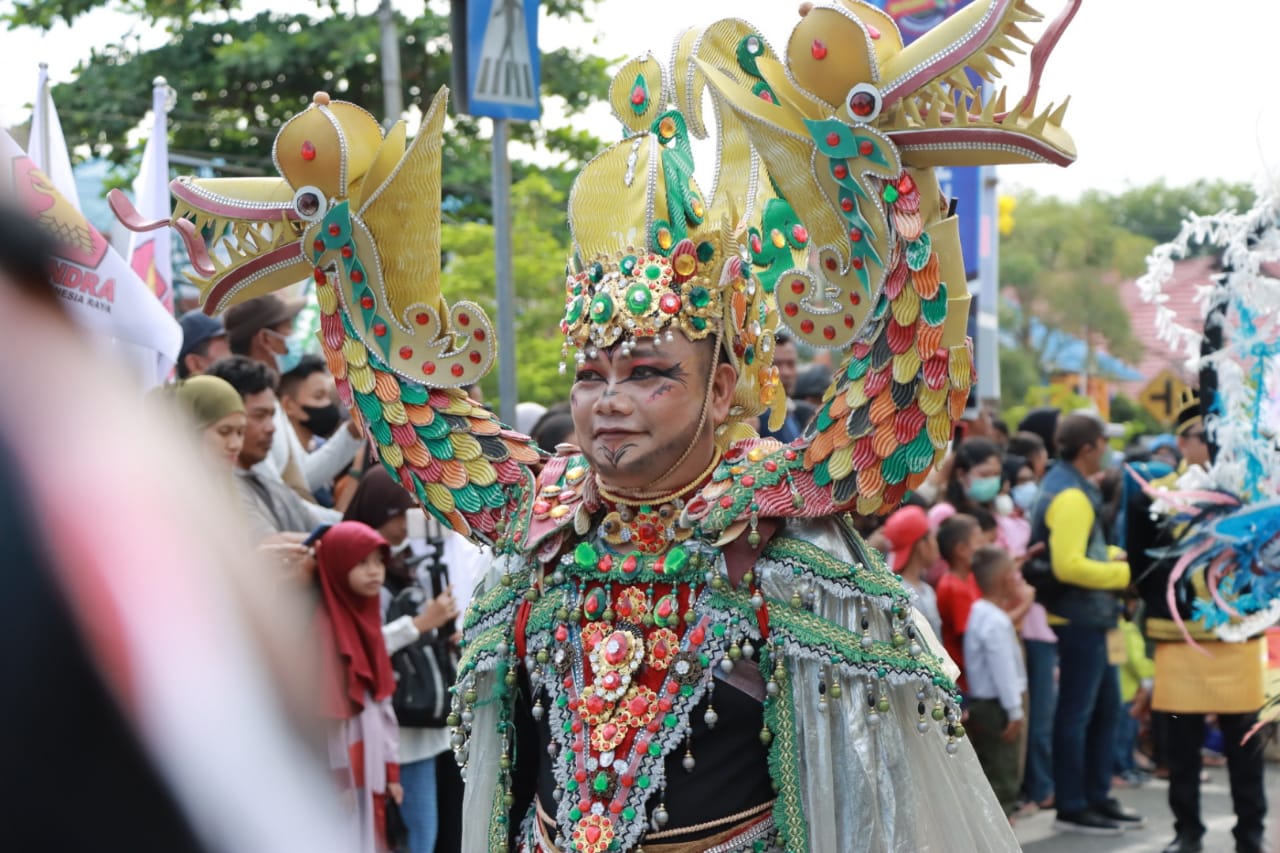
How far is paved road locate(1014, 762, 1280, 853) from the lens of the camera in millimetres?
7430

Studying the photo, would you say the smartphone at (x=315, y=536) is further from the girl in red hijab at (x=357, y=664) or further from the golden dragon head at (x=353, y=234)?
the golden dragon head at (x=353, y=234)

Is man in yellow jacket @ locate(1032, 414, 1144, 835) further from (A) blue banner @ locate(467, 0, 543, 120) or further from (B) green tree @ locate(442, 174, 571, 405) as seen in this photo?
(B) green tree @ locate(442, 174, 571, 405)

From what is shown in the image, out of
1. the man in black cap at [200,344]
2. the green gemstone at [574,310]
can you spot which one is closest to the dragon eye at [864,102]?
the green gemstone at [574,310]

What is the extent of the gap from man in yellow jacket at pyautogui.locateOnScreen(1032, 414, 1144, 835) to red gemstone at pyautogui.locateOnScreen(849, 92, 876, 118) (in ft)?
16.0

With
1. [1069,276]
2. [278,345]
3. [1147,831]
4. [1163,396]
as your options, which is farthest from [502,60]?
[1069,276]

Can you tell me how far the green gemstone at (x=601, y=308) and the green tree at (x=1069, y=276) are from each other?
4084 centimetres

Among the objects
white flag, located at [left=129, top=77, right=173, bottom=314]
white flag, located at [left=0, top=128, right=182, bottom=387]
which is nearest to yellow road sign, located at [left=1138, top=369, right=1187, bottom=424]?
white flag, located at [left=129, top=77, right=173, bottom=314]

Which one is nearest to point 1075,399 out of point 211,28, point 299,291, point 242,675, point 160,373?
point 211,28

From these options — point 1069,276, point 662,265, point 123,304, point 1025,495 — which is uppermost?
point 662,265

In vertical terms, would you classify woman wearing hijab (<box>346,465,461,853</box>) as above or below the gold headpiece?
below

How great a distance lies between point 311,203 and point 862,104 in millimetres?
1250

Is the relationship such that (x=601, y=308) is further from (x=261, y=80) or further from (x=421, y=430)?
(x=261, y=80)

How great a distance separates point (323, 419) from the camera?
667 cm

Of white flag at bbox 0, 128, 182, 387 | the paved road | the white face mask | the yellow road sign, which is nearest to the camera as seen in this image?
white flag at bbox 0, 128, 182, 387
